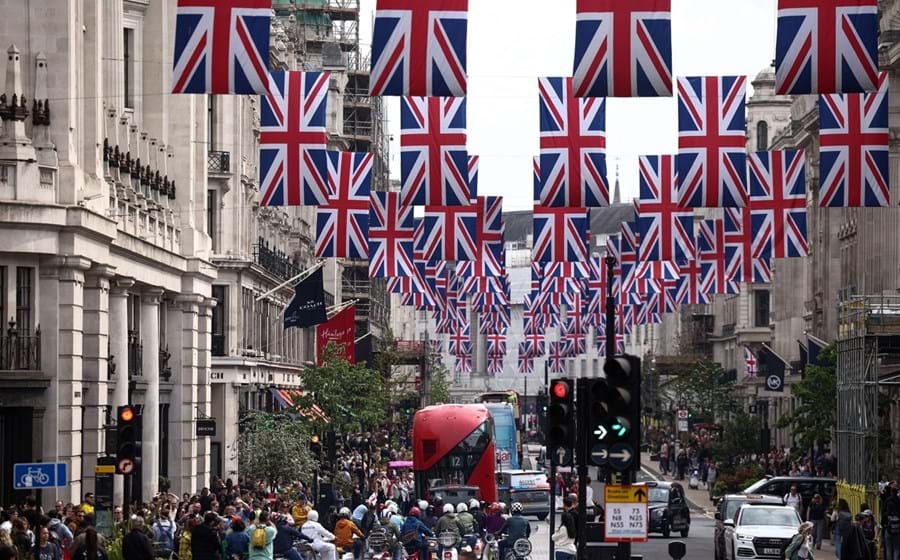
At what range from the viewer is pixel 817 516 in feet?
182

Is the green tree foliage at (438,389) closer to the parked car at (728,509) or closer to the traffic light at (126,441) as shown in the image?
the parked car at (728,509)

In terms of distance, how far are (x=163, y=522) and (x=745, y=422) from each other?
2008 inches

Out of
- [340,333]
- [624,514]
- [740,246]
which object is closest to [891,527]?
[740,246]

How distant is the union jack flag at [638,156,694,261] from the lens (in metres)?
50.3

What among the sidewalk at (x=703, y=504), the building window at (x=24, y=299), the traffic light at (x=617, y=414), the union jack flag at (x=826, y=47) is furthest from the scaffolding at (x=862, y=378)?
the traffic light at (x=617, y=414)

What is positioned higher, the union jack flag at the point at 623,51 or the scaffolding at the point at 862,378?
the union jack flag at the point at 623,51

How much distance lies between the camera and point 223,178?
7200 centimetres

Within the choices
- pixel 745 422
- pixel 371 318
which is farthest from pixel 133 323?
pixel 371 318

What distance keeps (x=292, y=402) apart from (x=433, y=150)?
140ft

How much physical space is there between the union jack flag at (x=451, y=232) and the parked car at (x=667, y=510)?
11.8 meters

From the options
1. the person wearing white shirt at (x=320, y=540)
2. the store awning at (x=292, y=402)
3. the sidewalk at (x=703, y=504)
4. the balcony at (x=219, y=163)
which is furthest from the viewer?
the store awning at (x=292, y=402)

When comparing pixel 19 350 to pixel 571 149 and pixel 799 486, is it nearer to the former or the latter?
pixel 571 149

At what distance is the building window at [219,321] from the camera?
7350 cm

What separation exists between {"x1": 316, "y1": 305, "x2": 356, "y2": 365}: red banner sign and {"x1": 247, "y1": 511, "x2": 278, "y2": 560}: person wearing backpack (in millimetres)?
44864
